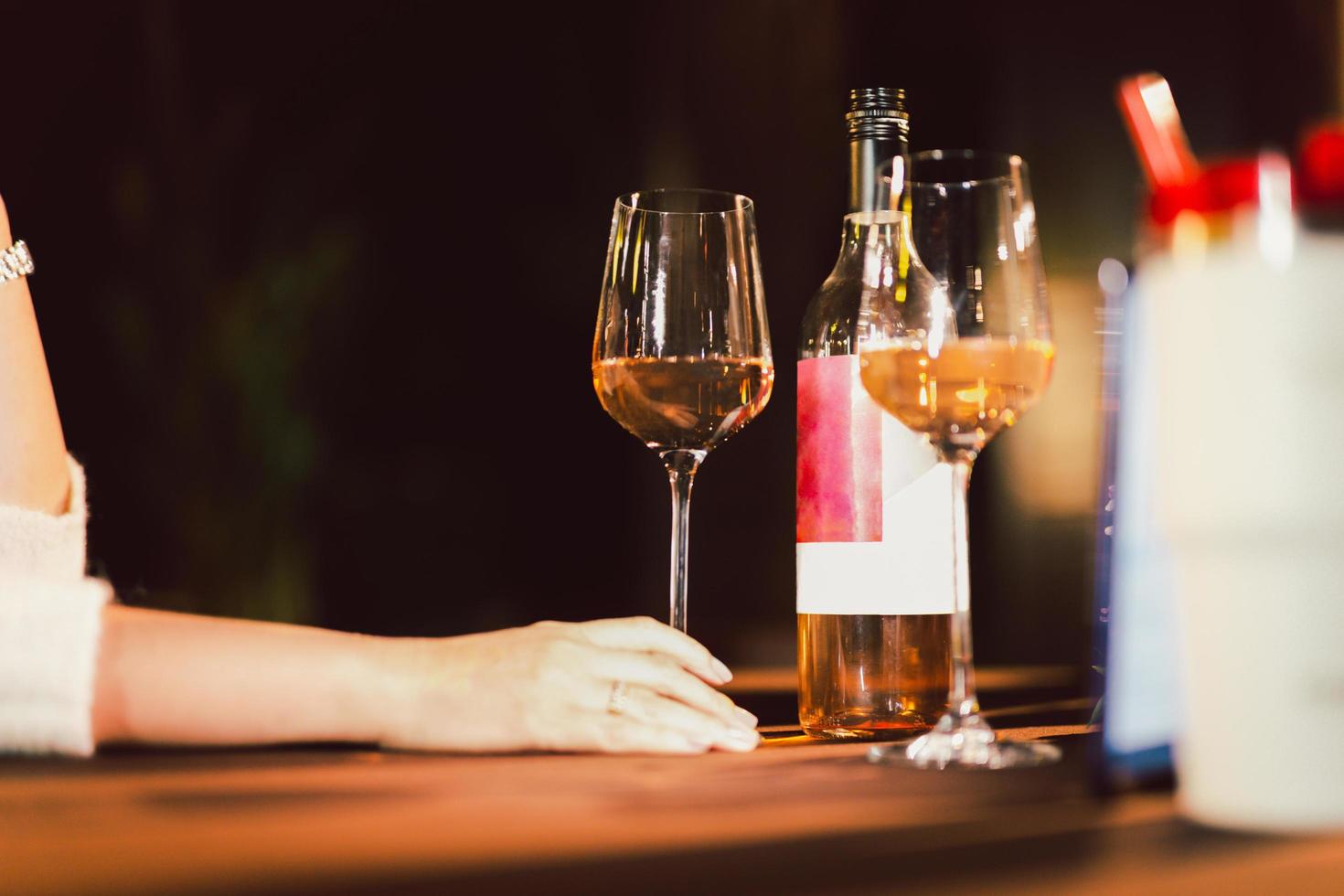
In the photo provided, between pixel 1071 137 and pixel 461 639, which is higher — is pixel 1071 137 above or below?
above

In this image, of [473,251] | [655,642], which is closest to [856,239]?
[655,642]

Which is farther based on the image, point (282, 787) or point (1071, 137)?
point (1071, 137)

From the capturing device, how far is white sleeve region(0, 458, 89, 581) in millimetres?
991

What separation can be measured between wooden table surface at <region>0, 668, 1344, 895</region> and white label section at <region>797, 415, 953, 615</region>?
0.68ft

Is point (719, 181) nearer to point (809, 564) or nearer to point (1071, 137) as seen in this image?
point (1071, 137)

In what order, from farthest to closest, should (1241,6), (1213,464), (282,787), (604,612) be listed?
(604,612) < (1241,6) < (282,787) < (1213,464)

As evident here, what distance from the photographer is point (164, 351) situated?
10.4 ft

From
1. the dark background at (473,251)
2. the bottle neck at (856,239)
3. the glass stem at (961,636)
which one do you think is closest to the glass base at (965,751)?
the glass stem at (961,636)

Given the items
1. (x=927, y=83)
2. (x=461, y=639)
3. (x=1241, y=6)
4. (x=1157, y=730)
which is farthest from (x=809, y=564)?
(x=1241, y=6)

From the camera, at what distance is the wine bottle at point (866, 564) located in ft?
2.72

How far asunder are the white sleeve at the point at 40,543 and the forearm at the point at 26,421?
0.08 m

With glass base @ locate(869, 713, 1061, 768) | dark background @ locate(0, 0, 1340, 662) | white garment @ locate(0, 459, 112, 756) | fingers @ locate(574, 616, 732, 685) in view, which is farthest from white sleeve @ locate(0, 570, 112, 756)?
dark background @ locate(0, 0, 1340, 662)

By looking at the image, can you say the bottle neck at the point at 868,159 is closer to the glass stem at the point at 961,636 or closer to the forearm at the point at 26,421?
the glass stem at the point at 961,636

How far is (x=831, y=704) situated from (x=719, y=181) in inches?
106
